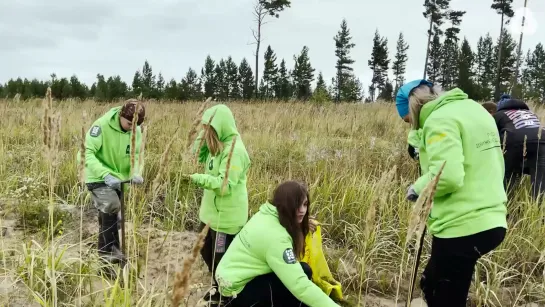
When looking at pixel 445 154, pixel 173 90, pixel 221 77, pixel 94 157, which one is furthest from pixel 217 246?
pixel 221 77

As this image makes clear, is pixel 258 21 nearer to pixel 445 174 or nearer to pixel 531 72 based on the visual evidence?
pixel 445 174

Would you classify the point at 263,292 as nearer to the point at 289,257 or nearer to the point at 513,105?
the point at 289,257

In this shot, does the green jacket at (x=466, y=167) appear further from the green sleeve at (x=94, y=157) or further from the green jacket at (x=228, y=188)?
the green sleeve at (x=94, y=157)

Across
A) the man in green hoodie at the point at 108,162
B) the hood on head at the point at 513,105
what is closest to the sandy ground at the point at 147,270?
the man in green hoodie at the point at 108,162

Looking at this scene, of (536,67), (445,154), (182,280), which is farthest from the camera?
(536,67)

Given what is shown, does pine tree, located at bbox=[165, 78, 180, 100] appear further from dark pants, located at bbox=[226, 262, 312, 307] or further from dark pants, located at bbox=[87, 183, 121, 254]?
dark pants, located at bbox=[226, 262, 312, 307]

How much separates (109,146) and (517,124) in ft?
12.1

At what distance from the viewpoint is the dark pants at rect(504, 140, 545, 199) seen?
158 inches

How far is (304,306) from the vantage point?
8.55ft

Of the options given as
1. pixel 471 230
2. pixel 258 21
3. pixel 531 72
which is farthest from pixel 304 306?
pixel 531 72

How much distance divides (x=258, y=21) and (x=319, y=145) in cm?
2185

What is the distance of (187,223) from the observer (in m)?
4.23

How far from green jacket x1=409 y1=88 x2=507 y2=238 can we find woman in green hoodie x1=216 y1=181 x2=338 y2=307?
70cm

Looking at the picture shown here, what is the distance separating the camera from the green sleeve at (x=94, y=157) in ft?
10.3
